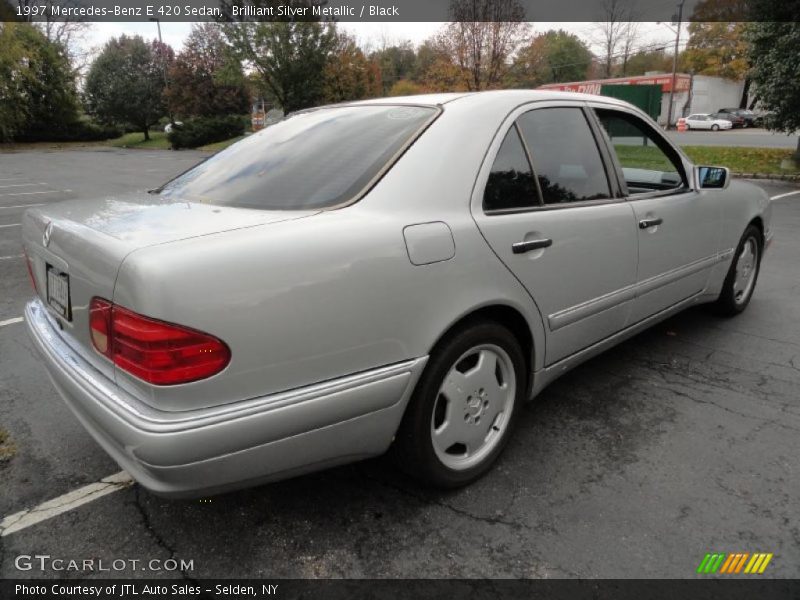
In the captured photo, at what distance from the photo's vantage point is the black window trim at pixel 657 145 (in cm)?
300

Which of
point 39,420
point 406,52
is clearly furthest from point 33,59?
point 39,420

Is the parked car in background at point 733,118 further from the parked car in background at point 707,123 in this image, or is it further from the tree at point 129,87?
the tree at point 129,87

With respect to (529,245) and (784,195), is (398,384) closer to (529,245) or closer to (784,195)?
(529,245)

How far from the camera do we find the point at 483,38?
22.2 m

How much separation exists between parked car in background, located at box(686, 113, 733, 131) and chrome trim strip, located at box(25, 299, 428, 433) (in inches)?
1743

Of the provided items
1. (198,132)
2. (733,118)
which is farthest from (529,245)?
(733,118)

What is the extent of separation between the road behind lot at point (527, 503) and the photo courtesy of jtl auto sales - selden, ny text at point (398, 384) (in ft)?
0.04

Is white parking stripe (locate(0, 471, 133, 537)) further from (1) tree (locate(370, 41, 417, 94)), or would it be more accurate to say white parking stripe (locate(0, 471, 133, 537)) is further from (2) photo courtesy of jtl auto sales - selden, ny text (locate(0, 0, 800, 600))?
(1) tree (locate(370, 41, 417, 94))

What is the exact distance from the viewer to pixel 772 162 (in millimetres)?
14844

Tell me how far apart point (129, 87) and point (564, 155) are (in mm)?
50551

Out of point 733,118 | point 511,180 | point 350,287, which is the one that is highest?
point 733,118

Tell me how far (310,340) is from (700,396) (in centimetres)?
244

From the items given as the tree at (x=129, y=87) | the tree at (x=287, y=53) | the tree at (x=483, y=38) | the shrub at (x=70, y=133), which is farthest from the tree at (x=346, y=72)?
the shrub at (x=70, y=133)

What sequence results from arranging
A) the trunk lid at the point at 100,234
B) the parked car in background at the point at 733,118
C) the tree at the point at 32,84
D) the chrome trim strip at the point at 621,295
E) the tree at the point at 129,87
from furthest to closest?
the tree at the point at 129,87, the parked car in background at the point at 733,118, the tree at the point at 32,84, the chrome trim strip at the point at 621,295, the trunk lid at the point at 100,234
